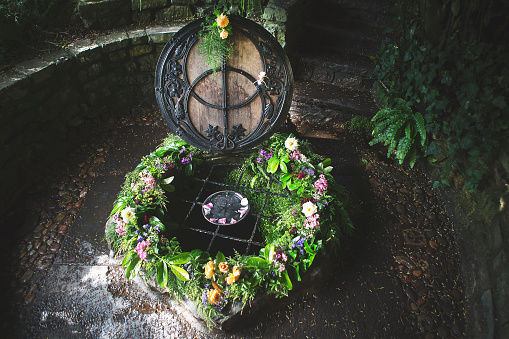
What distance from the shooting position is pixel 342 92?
479 cm

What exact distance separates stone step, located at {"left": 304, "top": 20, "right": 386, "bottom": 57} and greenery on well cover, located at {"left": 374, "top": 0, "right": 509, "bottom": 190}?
842 mm

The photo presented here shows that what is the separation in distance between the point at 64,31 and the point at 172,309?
3.51 metres

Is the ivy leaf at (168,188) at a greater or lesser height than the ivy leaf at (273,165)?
lesser

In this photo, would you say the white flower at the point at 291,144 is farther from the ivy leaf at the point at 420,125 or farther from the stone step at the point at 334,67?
the stone step at the point at 334,67

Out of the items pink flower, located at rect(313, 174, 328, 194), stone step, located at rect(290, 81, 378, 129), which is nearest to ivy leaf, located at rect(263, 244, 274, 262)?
pink flower, located at rect(313, 174, 328, 194)

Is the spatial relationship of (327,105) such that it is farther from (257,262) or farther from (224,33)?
(257,262)

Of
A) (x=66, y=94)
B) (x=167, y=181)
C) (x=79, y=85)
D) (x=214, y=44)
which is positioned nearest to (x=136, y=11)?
(x=79, y=85)

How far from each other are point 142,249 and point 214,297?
656mm

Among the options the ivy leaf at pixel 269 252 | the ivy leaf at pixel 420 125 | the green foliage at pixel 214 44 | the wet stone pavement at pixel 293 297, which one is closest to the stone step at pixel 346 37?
the ivy leaf at pixel 420 125

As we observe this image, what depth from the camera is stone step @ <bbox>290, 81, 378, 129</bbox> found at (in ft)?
15.0

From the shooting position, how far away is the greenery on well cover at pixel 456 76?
2.70 metres

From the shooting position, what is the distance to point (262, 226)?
10.9ft

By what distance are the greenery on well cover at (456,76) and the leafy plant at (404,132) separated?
0.06ft

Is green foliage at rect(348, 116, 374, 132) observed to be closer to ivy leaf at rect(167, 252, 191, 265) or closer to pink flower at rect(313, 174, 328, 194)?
pink flower at rect(313, 174, 328, 194)
